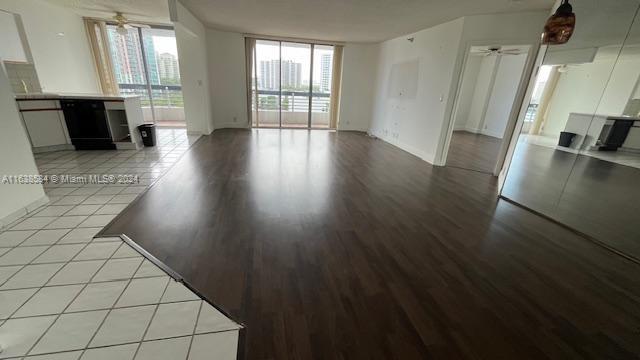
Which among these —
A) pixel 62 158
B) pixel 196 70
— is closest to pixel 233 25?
pixel 196 70

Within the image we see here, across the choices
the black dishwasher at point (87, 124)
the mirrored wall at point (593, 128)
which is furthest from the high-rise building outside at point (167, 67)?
the mirrored wall at point (593, 128)

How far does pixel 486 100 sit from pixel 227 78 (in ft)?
27.9

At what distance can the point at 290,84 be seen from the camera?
7.99 meters

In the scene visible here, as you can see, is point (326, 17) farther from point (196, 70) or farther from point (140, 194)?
point (140, 194)

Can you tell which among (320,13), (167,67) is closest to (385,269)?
(320,13)

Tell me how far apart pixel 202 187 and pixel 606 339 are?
4.04 meters

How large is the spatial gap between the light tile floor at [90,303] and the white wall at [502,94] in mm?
9273

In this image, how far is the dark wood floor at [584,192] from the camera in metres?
2.72

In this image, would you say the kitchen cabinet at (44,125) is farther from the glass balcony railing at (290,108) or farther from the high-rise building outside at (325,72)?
the high-rise building outside at (325,72)

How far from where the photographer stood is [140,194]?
3.19 m

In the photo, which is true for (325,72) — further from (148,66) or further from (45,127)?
(45,127)

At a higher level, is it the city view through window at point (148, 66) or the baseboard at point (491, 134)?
the city view through window at point (148, 66)

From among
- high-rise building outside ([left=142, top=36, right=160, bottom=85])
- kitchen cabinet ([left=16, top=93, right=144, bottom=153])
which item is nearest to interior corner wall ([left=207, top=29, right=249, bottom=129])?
high-rise building outside ([left=142, top=36, right=160, bottom=85])

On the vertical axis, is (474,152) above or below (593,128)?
below
